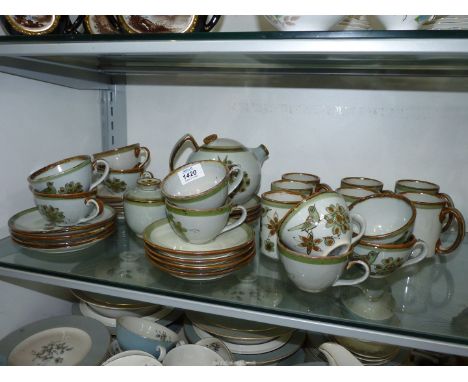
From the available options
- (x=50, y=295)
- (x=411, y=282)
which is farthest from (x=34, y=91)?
(x=411, y=282)

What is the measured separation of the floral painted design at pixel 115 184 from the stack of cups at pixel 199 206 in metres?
0.22

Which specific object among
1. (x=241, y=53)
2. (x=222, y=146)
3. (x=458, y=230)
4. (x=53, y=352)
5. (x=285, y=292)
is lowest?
(x=53, y=352)

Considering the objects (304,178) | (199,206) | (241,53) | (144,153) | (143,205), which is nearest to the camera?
(241,53)

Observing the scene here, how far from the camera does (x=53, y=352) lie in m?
0.77

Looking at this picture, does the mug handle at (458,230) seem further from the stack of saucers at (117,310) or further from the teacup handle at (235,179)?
the stack of saucers at (117,310)

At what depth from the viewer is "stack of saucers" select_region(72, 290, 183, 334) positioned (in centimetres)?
84

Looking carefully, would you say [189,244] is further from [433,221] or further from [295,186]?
[433,221]

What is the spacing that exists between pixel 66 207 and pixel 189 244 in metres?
0.24

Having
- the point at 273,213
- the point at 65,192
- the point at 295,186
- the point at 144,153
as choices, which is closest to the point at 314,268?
the point at 273,213

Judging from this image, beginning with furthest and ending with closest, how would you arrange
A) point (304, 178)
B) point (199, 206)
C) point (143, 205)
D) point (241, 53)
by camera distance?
point (304, 178) < point (143, 205) < point (199, 206) < point (241, 53)

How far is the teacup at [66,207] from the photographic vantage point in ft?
2.19

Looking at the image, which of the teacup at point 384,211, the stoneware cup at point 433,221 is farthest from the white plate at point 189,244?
the stoneware cup at point 433,221
